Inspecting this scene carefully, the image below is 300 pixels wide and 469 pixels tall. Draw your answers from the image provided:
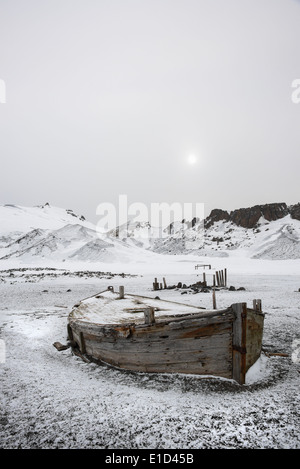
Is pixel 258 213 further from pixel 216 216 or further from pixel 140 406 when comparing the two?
pixel 140 406

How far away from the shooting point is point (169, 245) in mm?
142875

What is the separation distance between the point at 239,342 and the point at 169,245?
138 meters

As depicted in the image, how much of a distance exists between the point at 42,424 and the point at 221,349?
11.8 feet

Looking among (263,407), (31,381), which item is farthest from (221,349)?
(31,381)

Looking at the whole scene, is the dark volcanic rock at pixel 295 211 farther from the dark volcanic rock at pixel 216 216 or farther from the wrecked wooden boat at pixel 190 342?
the wrecked wooden boat at pixel 190 342

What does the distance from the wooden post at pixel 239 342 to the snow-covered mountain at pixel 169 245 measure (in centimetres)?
5243

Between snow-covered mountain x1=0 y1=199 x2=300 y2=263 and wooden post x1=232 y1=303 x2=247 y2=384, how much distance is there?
52430 mm

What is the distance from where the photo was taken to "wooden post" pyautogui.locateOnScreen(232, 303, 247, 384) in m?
5.06

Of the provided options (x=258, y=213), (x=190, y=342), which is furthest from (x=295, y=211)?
(x=190, y=342)

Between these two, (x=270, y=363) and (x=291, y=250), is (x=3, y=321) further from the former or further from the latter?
(x=291, y=250)

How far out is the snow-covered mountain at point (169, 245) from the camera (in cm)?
6450

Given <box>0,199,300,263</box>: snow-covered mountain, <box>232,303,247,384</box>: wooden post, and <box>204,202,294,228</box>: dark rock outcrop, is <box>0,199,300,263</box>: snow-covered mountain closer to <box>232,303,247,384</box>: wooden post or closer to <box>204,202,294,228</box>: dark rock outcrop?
<box>204,202,294,228</box>: dark rock outcrop

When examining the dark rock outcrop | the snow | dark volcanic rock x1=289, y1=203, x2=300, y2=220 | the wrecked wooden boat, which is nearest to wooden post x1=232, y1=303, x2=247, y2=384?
the wrecked wooden boat
